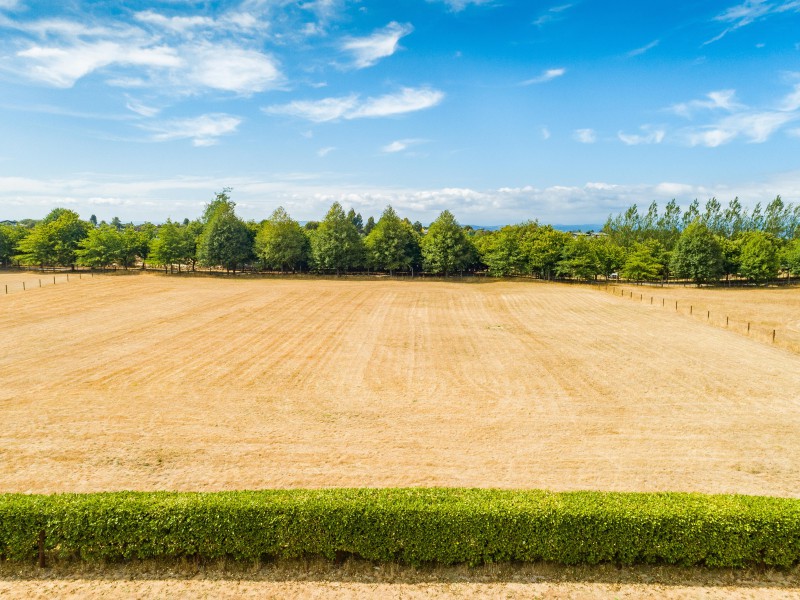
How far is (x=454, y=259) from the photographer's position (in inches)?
3130

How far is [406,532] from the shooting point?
10.3 metres

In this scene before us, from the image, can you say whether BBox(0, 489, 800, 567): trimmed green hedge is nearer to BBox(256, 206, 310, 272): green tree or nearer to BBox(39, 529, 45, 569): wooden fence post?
BBox(39, 529, 45, 569): wooden fence post

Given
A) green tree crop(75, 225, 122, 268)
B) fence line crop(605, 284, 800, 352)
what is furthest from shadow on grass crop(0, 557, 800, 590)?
green tree crop(75, 225, 122, 268)

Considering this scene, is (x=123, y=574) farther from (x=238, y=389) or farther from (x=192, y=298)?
(x=192, y=298)

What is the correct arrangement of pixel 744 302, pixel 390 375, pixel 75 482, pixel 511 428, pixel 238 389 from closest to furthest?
pixel 75 482 → pixel 511 428 → pixel 238 389 → pixel 390 375 → pixel 744 302

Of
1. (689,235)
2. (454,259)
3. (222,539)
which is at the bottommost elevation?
(222,539)

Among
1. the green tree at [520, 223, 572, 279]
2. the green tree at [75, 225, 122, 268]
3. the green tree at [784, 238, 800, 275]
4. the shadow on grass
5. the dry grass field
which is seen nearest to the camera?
the shadow on grass

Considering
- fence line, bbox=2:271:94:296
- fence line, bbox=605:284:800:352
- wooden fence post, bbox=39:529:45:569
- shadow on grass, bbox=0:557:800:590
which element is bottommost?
shadow on grass, bbox=0:557:800:590

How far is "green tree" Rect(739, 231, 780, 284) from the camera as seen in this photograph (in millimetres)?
77312

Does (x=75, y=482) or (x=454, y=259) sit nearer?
(x=75, y=482)

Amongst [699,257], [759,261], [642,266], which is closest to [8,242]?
[642,266]

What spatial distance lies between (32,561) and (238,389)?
1201 centimetres

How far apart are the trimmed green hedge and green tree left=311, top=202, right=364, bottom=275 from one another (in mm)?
70084

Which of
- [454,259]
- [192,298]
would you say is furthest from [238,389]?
[454,259]
